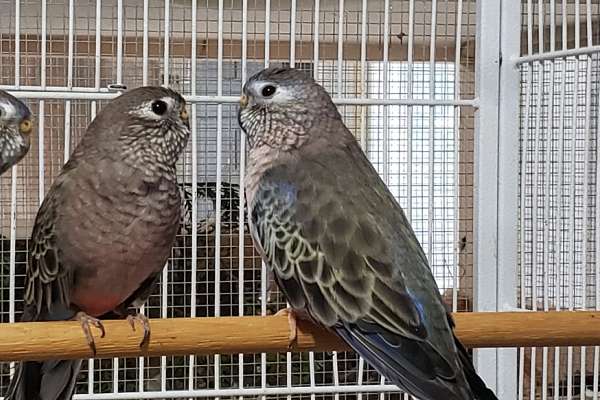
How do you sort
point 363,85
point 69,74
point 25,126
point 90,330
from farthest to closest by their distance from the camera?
point 363,85
point 69,74
point 25,126
point 90,330

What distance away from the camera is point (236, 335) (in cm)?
97

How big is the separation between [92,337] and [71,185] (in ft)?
1.03

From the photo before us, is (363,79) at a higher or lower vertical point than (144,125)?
higher

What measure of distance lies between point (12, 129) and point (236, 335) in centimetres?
40

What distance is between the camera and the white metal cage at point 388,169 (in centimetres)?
142

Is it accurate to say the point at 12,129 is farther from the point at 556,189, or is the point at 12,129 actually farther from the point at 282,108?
the point at 556,189

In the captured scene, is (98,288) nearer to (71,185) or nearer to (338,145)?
(71,185)

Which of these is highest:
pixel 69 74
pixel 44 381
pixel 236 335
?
pixel 69 74

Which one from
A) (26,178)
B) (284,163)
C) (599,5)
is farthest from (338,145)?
(599,5)

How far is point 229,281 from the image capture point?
159 centimetres

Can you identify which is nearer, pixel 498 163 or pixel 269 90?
pixel 269 90

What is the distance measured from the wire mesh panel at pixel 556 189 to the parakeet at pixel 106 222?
23.1 inches

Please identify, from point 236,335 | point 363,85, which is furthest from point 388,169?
point 236,335

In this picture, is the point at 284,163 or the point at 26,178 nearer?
the point at 284,163
